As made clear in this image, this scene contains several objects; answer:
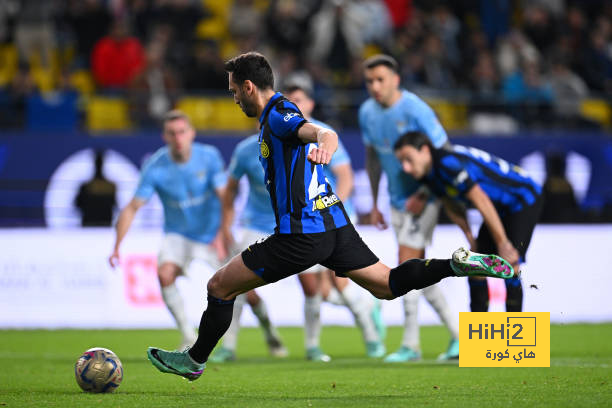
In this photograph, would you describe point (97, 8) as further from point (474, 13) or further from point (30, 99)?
point (474, 13)

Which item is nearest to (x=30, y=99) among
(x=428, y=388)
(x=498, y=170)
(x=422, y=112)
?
(x=422, y=112)

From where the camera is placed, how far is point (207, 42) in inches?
722

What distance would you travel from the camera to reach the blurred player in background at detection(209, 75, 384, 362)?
1036 cm

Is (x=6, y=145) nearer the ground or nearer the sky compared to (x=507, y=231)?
nearer the sky

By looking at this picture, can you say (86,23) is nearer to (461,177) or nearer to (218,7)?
(218,7)

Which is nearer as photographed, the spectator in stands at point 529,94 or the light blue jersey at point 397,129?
the light blue jersey at point 397,129

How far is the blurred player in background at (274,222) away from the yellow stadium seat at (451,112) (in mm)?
7407

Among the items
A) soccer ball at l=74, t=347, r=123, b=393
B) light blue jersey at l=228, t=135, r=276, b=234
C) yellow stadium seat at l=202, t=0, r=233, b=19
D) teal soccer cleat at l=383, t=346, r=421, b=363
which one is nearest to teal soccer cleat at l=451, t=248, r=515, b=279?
soccer ball at l=74, t=347, r=123, b=393

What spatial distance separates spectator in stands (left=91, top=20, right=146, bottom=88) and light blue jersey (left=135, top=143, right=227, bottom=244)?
24.0 feet

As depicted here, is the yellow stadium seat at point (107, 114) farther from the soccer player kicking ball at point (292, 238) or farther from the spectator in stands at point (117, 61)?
the soccer player kicking ball at point (292, 238)

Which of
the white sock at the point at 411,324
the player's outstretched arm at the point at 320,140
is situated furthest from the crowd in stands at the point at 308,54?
the player's outstretched arm at the point at 320,140

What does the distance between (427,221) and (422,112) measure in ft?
3.45

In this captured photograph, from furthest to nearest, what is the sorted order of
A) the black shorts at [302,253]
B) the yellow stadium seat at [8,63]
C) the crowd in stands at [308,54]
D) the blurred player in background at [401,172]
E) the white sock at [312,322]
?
the yellow stadium seat at [8,63] → the crowd in stands at [308,54] → the white sock at [312,322] → the blurred player in background at [401,172] → the black shorts at [302,253]

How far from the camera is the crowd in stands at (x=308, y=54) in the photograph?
17656mm
